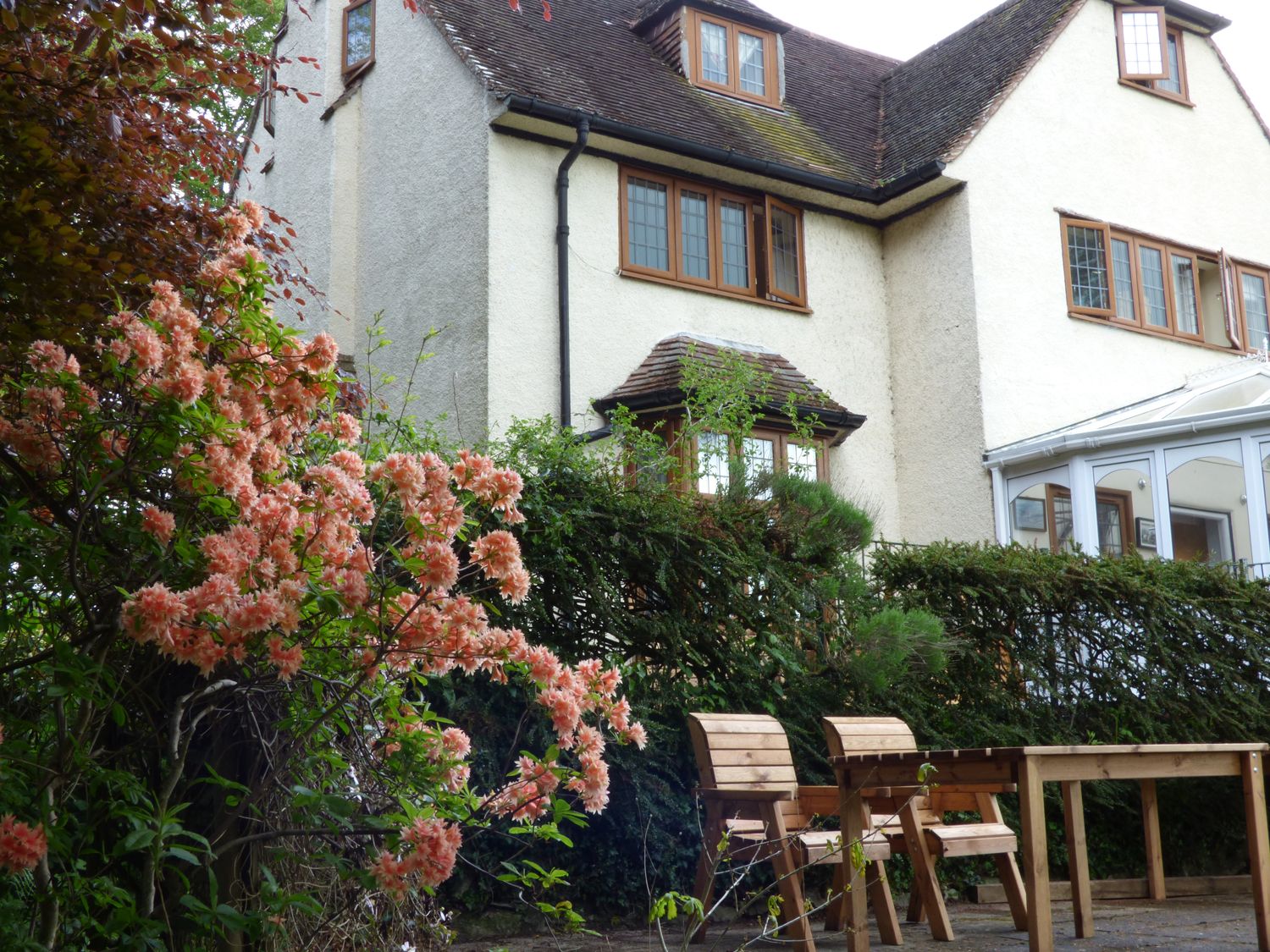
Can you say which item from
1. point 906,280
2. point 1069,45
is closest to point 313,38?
point 906,280

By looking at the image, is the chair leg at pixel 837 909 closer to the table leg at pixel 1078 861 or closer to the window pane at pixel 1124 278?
the table leg at pixel 1078 861

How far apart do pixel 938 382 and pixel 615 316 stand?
3.98 meters

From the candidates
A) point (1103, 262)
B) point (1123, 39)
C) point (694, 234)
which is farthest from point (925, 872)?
point (1123, 39)

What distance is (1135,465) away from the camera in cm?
1430

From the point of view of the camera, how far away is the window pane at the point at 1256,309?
1742cm

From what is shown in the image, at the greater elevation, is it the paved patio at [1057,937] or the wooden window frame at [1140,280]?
the wooden window frame at [1140,280]

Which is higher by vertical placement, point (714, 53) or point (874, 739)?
point (714, 53)

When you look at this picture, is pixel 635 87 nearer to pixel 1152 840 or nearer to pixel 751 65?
pixel 751 65


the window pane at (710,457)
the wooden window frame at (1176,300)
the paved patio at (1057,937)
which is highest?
the wooden window frame at (1176,300)

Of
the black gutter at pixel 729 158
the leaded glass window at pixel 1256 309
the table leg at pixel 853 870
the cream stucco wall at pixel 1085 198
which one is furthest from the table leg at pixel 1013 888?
the leaded glass window at pixel 1256 309

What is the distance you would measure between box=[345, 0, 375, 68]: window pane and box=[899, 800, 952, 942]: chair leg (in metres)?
13.3

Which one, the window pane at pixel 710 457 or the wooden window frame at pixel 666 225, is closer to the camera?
the window pane at pixel 710 457

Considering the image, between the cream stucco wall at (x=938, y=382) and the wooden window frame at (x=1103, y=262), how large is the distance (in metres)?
1.66

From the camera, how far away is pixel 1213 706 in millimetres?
9148
